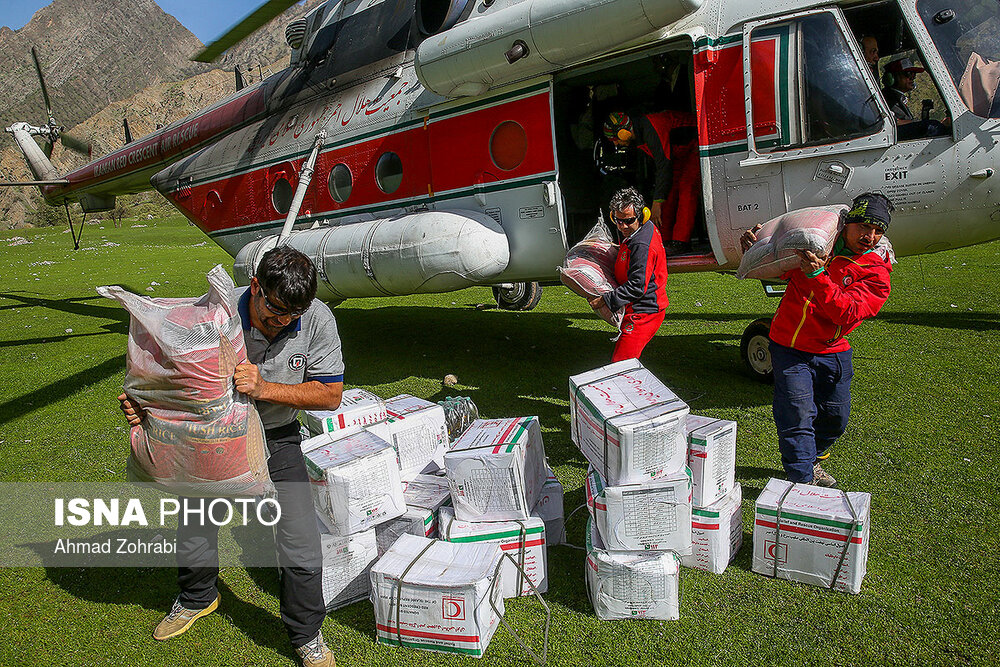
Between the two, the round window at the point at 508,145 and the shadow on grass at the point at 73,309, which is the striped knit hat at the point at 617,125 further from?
the shadow on grass at the point at 73,309

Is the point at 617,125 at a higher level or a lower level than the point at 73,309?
higher

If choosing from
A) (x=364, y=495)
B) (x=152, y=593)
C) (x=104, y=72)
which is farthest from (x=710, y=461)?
(x=104, y=72)

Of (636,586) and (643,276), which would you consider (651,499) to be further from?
(643,276)

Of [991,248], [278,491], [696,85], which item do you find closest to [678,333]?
[696,85]

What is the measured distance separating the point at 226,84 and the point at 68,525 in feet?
509

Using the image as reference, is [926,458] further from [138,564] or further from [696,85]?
[138,564]

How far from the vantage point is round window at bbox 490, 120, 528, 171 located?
5.67 meters

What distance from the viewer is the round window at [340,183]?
23.2 ft

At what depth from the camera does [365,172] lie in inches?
270

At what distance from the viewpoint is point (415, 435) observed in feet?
12.9

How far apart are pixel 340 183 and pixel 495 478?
5.09m

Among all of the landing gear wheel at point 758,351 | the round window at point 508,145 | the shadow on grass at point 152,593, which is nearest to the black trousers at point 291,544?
the shadow on grass at point 152,593

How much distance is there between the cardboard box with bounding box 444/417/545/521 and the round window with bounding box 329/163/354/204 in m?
4.66

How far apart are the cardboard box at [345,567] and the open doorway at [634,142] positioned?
340cm
